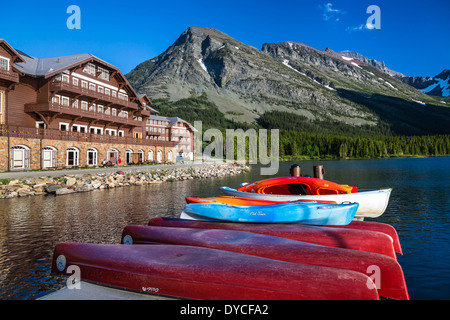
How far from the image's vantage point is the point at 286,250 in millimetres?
7066

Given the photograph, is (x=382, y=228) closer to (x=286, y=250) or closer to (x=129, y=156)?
(x=286, y=250)

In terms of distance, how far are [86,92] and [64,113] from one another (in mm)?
4814

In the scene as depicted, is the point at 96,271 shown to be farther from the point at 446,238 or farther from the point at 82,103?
the point at 82,103

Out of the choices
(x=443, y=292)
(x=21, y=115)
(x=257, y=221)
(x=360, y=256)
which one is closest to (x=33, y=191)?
(x=21, y=115)

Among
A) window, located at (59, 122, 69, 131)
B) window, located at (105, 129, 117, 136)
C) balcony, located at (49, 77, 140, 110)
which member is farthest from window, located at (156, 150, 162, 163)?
window, located at (59, 122, 69, 131)

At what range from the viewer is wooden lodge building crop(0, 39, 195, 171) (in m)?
32.8

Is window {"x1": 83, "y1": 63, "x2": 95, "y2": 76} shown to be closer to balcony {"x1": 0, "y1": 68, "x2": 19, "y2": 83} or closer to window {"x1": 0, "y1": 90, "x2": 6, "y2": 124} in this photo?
balcony {"x1": 0, "y1": 68, "x2": 19, "y2": 83}

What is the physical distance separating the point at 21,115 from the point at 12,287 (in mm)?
36181

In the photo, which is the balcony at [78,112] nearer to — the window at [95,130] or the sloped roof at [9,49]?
the window at [95,130]

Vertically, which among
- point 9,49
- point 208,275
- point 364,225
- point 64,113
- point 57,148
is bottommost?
point 364,225

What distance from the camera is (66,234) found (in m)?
12.1

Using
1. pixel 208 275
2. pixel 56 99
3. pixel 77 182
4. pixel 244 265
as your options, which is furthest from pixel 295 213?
pixel 56 99

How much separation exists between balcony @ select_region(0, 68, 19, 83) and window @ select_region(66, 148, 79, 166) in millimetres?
10046
